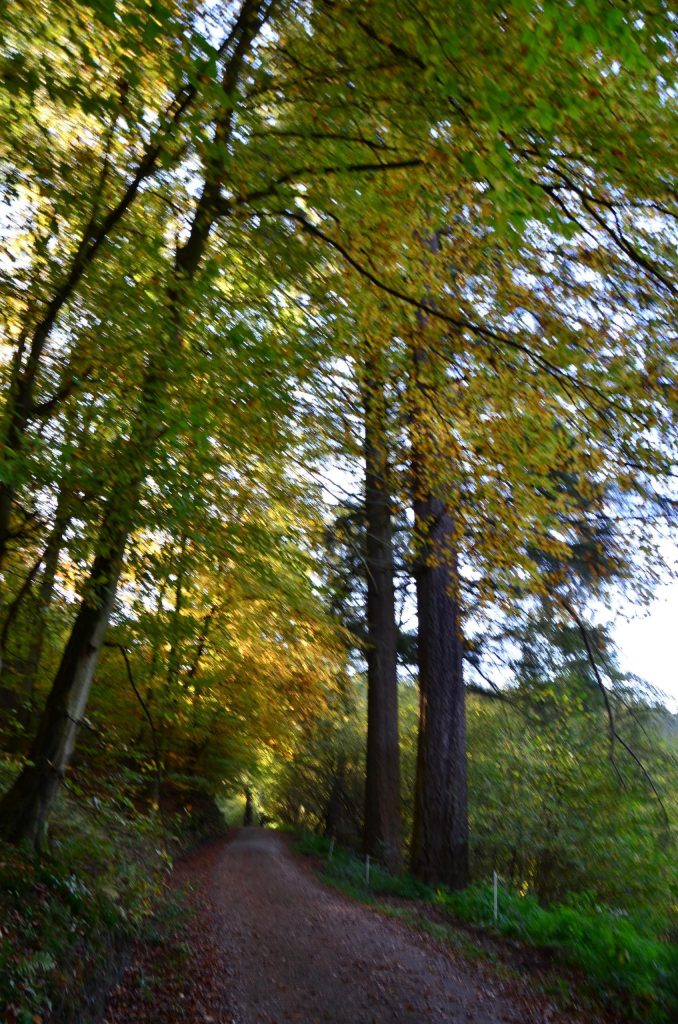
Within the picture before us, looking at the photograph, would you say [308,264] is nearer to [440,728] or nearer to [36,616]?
[36,616]

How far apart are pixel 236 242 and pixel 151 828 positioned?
558 centimetres

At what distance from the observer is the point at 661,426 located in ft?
16.4

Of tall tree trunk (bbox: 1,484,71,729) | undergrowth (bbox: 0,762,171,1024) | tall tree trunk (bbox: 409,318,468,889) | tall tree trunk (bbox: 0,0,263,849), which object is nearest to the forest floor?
undergrowth (bbox: 0,762,171,1024)

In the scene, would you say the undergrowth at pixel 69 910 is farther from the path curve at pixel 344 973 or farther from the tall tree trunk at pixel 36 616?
the tall tree trunk at pixel 36 616

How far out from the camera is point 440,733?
11.7m

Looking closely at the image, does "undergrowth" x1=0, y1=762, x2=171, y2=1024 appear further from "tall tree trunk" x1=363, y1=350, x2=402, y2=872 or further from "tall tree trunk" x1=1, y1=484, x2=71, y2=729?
"tall tree trunk" x1=363, y1=350, x2=402, y2=872

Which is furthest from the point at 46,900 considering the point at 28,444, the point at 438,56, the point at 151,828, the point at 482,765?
the point at 482,765

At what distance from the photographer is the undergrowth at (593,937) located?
6148mm

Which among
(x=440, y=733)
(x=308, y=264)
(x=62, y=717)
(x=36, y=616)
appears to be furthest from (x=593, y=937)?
(x=308, y=264)

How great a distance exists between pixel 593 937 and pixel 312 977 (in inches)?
111

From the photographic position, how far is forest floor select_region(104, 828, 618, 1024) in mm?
5797

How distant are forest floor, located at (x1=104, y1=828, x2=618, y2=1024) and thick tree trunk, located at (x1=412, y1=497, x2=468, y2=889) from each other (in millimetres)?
1520

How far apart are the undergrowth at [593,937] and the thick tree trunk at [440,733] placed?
46 cm

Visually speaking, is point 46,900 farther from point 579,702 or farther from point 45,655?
point 579,702
